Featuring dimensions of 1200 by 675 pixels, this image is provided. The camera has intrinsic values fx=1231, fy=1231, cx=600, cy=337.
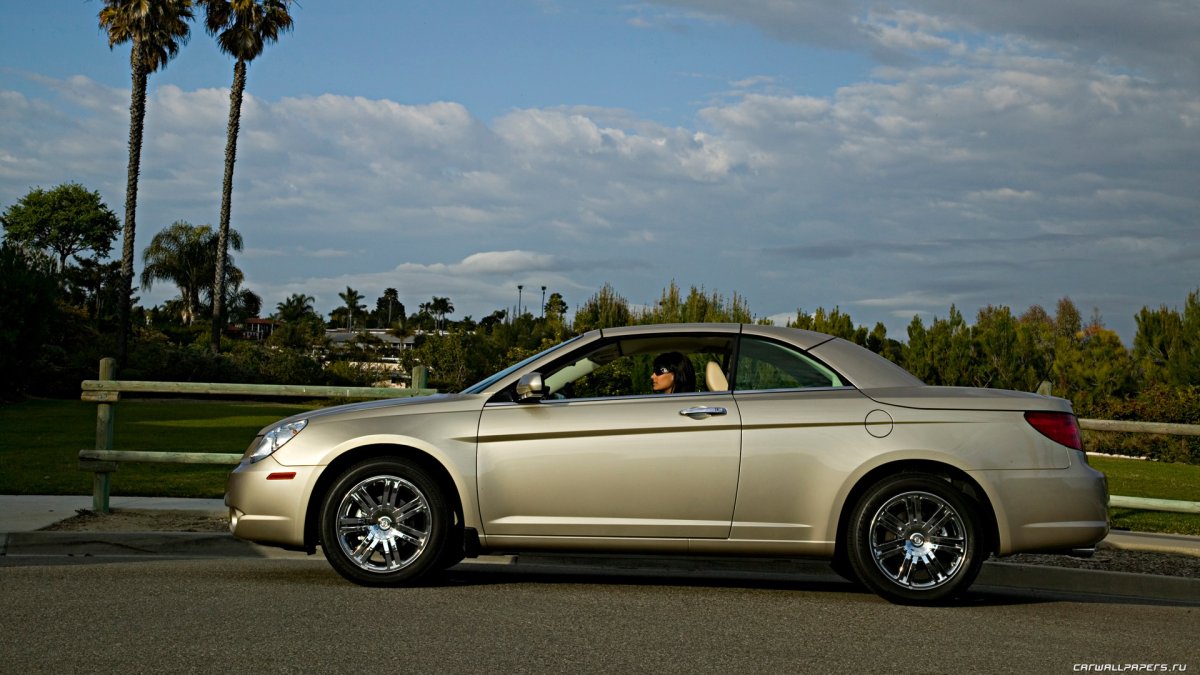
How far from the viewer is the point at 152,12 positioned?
136 feet

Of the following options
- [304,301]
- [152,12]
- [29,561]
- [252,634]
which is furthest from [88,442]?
[304,301]

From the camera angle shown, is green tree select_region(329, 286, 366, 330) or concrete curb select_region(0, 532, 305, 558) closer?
concrete curb select_region(0, 532, 305, 558)

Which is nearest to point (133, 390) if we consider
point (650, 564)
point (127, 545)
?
point (127, 545)

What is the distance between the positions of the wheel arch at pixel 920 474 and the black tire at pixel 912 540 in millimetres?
54

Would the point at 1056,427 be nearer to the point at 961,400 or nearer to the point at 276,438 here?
the point at 961,400

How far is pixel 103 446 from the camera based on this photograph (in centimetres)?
1055

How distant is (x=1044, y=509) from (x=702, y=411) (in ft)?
6.62

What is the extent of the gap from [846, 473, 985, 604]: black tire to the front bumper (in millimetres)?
3223

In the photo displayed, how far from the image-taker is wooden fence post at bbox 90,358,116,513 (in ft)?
34.3

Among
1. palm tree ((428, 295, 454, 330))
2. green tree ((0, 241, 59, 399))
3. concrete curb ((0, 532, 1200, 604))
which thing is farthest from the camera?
palm tree ((428, 295, 454, 330))

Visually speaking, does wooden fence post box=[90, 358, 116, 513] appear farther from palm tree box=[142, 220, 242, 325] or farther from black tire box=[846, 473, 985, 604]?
palm tree box=[142, 220, 242, 325]

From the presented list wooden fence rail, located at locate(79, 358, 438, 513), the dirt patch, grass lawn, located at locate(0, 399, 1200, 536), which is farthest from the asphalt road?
grass lawn, located at locate(0, 399, 1200, 536)

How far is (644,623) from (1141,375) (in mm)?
24111

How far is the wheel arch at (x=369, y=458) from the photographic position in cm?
734
